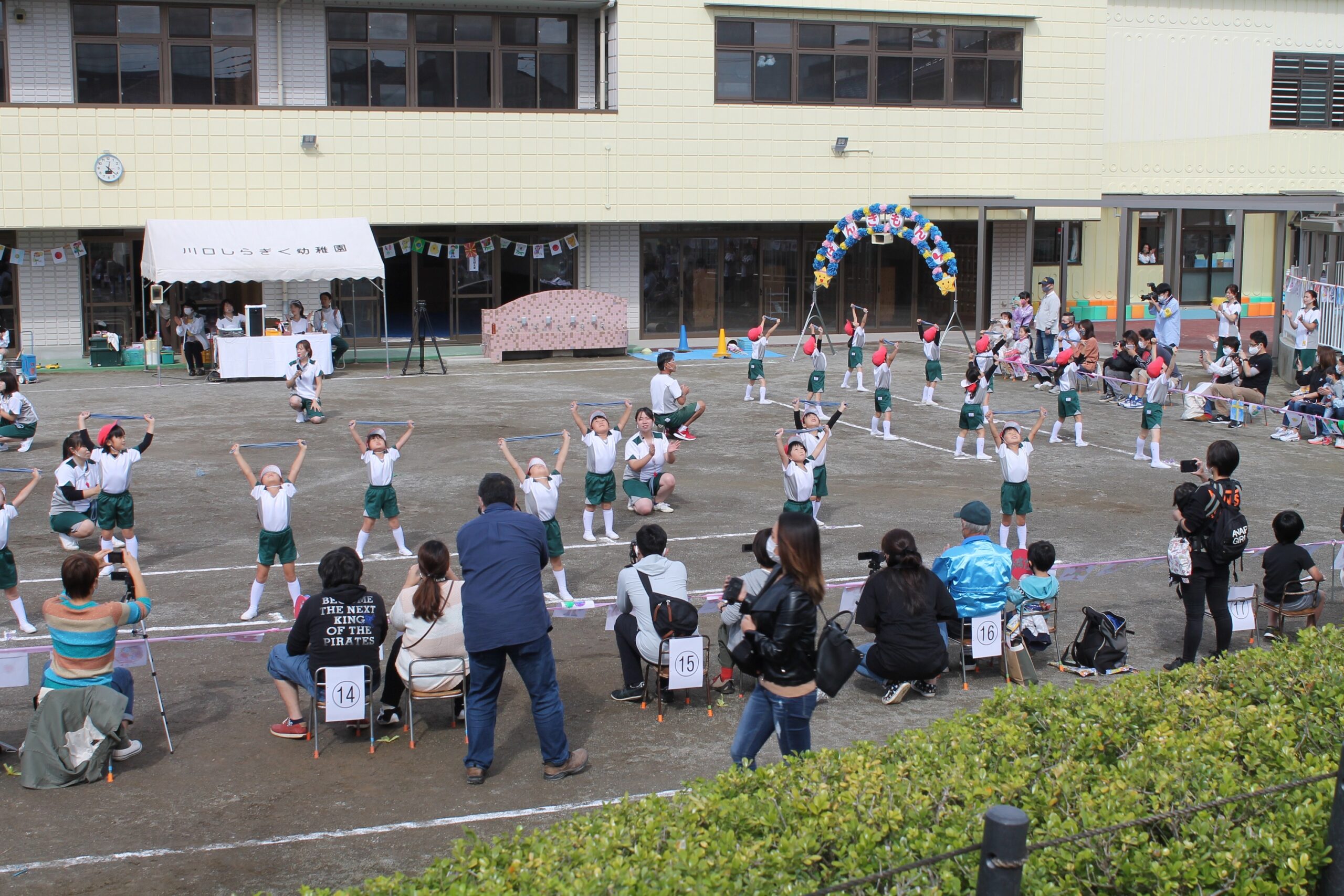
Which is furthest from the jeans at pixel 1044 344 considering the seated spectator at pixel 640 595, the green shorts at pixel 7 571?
the green shorts at pixel 7 571

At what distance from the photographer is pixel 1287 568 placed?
34.0 feet

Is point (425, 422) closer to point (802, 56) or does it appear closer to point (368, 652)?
point (368, 652)

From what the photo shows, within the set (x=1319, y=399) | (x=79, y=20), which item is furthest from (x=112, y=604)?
(x=79, y=20)

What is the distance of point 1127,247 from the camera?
27.7m

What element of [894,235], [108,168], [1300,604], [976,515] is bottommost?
[1300,604]

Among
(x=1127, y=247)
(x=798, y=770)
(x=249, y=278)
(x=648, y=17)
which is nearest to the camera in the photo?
(x=798, y=770)

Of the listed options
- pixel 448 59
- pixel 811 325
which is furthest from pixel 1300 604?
pixel 448 59

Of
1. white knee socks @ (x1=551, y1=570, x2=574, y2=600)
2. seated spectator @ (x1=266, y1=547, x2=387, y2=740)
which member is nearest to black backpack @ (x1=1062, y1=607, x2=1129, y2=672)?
white knee socks @ (x1=551, y1=570, x2=574, y2=600)

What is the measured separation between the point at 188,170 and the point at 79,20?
153 inches

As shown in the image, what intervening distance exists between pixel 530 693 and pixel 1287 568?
6241mm

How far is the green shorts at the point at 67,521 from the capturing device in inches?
511

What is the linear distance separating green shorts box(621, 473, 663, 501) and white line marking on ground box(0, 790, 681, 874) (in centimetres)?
742

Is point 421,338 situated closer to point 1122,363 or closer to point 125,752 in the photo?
point 1122,363

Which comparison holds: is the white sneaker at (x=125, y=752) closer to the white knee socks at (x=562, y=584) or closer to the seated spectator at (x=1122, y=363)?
the white knee socks at (x=562, y=584)
